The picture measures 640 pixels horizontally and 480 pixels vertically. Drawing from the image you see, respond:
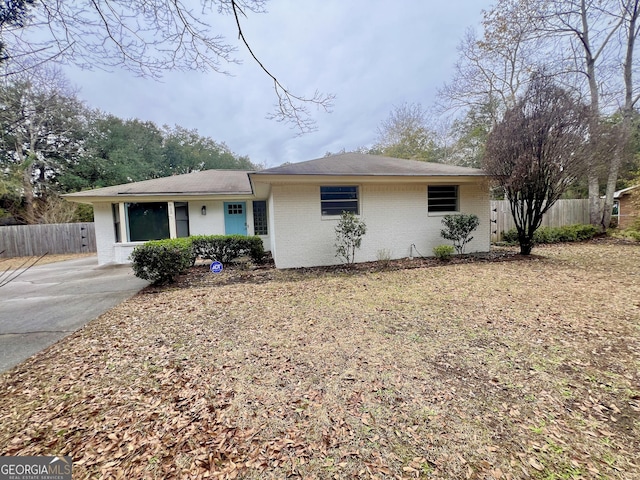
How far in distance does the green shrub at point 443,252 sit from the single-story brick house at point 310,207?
2.13 feet

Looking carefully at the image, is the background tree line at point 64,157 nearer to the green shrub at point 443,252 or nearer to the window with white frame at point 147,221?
the window with white frame at point 147,221

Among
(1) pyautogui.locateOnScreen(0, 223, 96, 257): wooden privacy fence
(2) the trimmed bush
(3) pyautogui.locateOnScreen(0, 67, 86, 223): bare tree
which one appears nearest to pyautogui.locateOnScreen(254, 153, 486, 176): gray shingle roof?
(2) the trimmed bush

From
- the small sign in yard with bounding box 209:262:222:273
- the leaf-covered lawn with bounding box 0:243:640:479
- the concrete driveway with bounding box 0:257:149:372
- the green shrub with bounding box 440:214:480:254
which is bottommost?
the leaf-covered lawn with bounding box 0:243:640:479

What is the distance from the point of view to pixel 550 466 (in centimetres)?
158

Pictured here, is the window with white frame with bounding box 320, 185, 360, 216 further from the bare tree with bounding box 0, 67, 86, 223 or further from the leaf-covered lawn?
the bare tree with bounding box 0, 67, 86, 223

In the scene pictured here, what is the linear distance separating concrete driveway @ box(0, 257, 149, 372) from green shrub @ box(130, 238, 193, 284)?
50 centimetres

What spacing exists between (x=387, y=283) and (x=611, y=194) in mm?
13709

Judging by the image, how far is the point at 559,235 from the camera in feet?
36.0

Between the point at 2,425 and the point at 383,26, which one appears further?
the point at 383,26

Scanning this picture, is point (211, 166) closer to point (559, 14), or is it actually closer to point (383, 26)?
point (383, 26)

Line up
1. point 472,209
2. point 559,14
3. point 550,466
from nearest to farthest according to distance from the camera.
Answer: point 550,466 → point 472,209 → point 559,14

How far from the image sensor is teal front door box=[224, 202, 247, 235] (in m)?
10.5

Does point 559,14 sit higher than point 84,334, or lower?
higher

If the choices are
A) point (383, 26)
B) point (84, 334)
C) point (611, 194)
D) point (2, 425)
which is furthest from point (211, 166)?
point (611, 194)
